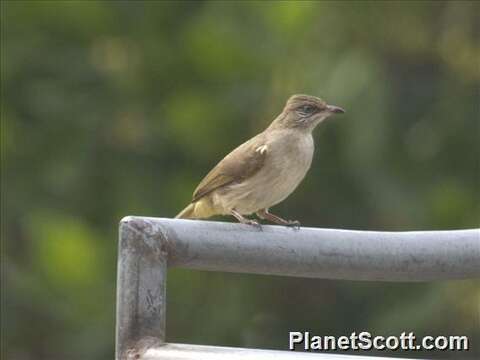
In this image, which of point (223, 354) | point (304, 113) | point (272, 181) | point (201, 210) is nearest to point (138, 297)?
point (223, 354)

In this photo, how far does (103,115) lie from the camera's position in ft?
29.5

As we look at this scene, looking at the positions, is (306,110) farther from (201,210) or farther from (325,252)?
(325,252)

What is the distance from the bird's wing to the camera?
20.2 ft

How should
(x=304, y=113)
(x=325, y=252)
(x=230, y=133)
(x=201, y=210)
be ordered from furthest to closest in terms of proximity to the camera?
(x=230, y=133) < (x=304, y=113) < (x=201, y=210) < (x=325, y=252)

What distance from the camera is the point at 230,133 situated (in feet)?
27.5

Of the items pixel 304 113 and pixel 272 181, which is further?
pixel 304 113

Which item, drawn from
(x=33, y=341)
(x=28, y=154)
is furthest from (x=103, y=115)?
(x=33, y=341)

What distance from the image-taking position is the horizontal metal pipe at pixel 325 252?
335 centimetres

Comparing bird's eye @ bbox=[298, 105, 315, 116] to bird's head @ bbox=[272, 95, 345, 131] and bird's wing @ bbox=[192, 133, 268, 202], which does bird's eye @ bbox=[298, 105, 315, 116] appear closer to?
bird's head @ bbox=[272, 95, 345, 131]

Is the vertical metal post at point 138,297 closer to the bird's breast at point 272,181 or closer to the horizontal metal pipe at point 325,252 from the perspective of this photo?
the horizontal metal pipe at point 325,252

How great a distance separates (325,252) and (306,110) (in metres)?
3.22

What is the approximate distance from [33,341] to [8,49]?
6.55 ft

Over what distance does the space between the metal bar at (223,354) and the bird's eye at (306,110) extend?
3.51 meters

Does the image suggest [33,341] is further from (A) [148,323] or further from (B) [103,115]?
(A) [148,323]
